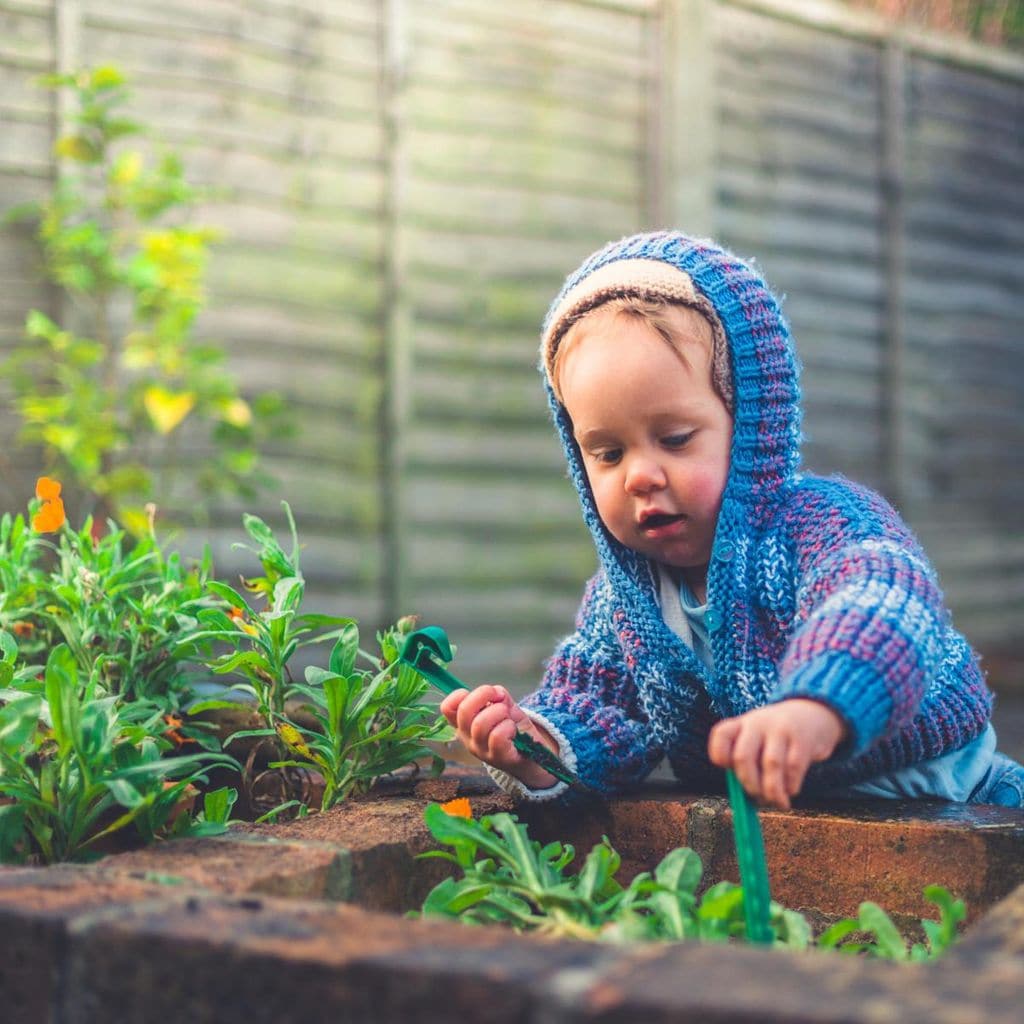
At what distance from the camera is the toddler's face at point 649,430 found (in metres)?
1.89

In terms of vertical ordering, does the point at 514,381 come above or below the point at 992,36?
below

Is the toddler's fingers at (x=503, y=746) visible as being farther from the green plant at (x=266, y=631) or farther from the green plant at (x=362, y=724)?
the green plant at (x=266, y=631)

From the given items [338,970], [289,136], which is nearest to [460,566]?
[289,136]

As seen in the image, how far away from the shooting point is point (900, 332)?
20.7 feet

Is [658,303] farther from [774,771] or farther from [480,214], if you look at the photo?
[480,214]

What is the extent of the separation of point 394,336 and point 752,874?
3.85 m

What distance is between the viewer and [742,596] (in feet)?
6.31

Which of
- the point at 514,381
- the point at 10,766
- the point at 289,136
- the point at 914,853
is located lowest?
the point at 914,853

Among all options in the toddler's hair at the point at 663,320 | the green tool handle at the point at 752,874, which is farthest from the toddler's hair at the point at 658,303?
the green tool handle at the point at 752,874

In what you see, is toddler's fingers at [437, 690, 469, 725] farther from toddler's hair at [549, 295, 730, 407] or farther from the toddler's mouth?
toddler's hair at [549, 295, 730, 407]

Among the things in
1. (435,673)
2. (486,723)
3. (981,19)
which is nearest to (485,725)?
(486,723)

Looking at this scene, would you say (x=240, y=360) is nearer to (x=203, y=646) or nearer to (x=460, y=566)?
(x=460, y=566)

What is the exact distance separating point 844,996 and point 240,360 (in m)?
4.12

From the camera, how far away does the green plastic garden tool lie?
5.74ft
